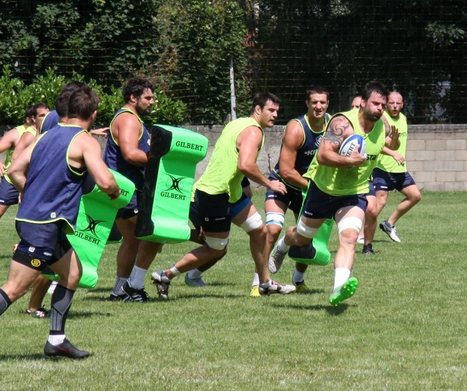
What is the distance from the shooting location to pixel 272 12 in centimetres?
2719

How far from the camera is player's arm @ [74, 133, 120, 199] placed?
7488mm

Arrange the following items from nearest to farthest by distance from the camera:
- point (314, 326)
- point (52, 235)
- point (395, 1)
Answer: point (52, 235), point (314, 326), point (395, 1)

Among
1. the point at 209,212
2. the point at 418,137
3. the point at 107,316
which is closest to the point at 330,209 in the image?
the point at 209,212

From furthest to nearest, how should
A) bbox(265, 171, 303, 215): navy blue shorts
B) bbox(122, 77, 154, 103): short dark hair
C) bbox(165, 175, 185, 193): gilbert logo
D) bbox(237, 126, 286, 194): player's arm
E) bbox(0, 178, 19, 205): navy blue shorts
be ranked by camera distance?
bbox(0, 178, 19, 205): navy blue shorts
bbox(265, 171, 303, 215): navy blue shorts
bbox(122, 77, 154, 103): short dark hair
bbox(237, 126, 286, 194): player's arm
bbox(165, 175, 185, 193): gilbert logo

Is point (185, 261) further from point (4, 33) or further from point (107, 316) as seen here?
point (4, 33)

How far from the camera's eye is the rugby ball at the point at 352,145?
9773mm

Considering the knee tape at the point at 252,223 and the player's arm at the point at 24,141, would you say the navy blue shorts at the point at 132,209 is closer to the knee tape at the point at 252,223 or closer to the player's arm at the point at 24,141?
the knee tape at the point at 252,223

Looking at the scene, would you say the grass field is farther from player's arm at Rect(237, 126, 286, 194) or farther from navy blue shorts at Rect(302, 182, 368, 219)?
player's arm at Rect(237, 126, 286, 194)

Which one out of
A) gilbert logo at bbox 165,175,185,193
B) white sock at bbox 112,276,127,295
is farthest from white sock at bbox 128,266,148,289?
gilbert logo at bbox 165,175,185,193

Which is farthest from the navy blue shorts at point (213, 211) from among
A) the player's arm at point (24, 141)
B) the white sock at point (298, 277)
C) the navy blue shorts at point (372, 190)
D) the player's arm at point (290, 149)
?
the navy blue shorts at point (372, 190)

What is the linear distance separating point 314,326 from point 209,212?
2.03 meters

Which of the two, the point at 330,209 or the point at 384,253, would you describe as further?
the point at 384,253

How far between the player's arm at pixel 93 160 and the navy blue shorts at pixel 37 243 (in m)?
0.37

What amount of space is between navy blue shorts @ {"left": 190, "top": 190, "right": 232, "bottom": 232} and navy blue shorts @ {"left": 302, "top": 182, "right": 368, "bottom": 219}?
73 centimetres
